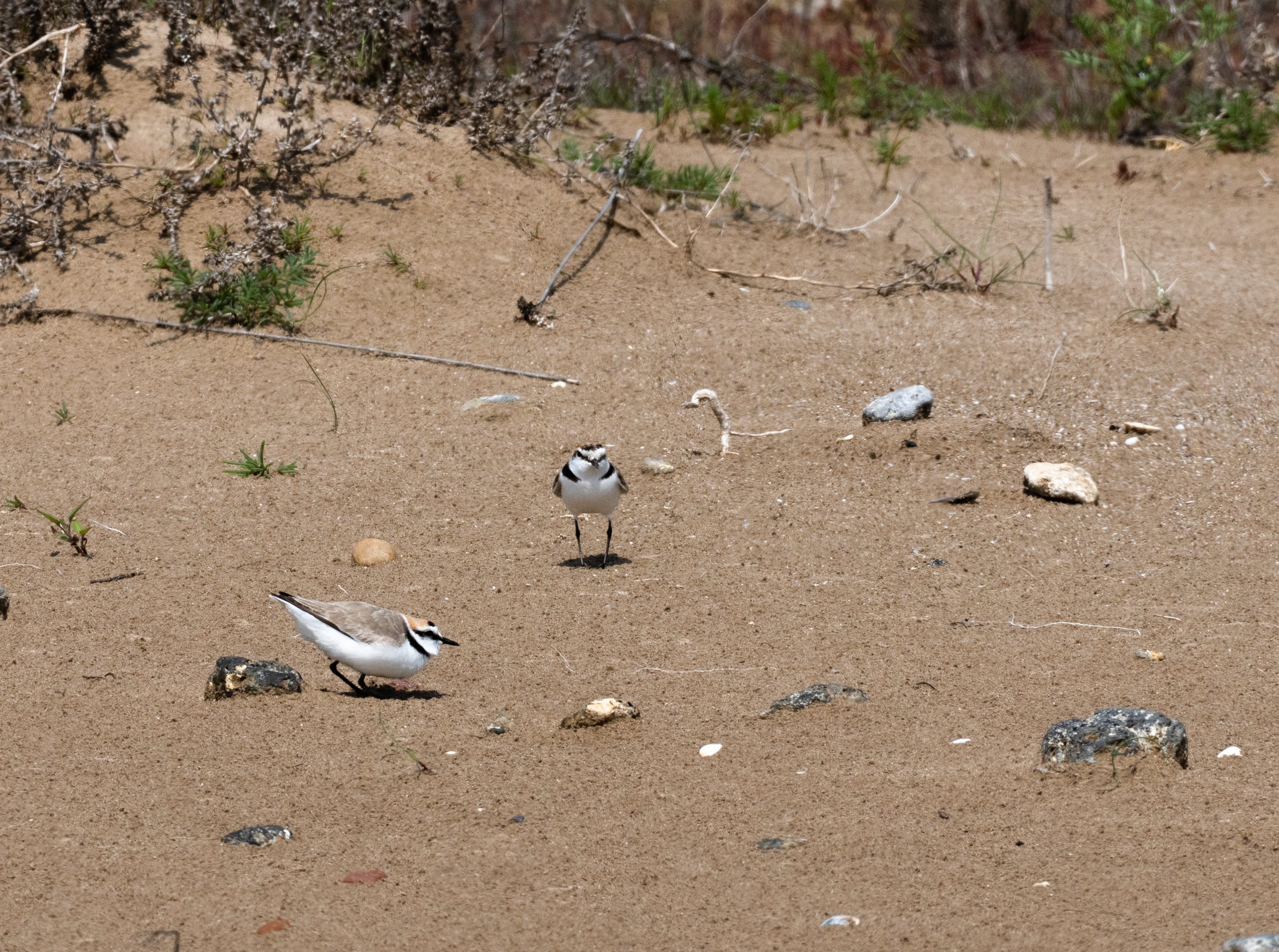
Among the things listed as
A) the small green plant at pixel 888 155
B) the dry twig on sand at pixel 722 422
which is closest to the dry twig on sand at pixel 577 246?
the dry twig on sand at pixel 722 422

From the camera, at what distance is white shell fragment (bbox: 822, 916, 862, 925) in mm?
2934

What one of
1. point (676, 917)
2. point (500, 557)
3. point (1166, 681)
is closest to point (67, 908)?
point (676, 917)

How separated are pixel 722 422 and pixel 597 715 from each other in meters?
2.68

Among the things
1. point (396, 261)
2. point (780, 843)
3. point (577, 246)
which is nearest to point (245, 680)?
point (780, 843)

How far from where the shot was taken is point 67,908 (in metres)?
3.04

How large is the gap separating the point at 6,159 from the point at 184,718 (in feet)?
15.9

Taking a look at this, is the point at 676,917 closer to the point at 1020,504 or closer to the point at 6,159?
the point at 1020,504

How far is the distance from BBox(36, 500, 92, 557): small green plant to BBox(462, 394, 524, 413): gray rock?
1899 millimetres

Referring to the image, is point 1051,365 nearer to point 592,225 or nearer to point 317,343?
point 592,225

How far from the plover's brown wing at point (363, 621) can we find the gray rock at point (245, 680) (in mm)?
233

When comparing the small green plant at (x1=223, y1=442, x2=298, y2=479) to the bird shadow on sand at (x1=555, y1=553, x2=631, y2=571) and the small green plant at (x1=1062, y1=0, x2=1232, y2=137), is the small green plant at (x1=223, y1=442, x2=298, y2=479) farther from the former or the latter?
the small green plant at (x1=1062, y1=0, x2=1232, y2=137)

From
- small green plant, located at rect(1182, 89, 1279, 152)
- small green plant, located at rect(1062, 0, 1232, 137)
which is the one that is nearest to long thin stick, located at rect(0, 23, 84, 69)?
small green plant, located at rect(1062, 0, 1232, 137)

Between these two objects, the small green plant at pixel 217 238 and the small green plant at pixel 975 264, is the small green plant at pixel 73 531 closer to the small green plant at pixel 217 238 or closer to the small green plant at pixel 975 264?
the small green plant at pixel 217 238

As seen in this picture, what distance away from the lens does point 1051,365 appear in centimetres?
685
